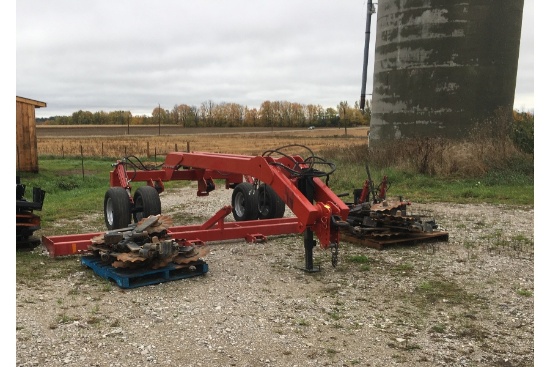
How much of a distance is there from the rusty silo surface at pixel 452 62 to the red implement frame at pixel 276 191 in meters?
9.69

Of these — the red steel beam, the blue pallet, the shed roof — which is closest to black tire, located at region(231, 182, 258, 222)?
the red steel beam

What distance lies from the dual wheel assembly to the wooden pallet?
5.61 feet

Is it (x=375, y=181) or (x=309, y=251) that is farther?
(x=375, y=181)

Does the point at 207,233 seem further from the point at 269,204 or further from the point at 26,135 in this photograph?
the point at 26,135

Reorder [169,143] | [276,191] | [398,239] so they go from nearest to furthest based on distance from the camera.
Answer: [276,191], [398,239], [169,143]

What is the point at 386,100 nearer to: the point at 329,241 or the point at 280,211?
the point at 280,211

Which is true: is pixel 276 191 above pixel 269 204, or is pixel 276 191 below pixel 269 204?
above

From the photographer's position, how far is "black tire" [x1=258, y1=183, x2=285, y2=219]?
32.5ft

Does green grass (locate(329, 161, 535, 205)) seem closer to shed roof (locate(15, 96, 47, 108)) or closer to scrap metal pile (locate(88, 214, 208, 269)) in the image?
scrap metal pile (locate(88, 214, 208, 269))

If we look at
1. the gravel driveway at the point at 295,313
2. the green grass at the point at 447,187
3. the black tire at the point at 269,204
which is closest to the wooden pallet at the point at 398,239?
the gravel driveway at the point at 295,313

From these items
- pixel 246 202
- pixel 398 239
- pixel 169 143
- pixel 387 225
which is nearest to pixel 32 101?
pixel 246 202

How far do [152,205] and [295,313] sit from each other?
4064 millimetres

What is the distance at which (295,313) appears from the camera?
17.8ft

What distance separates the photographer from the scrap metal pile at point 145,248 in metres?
6.18
